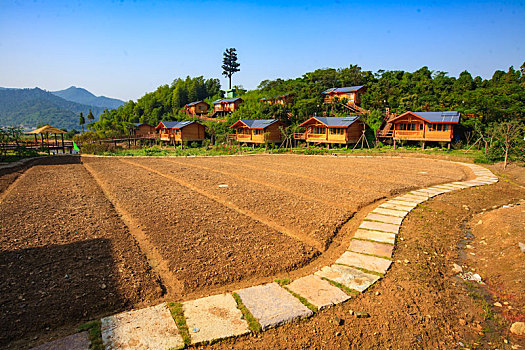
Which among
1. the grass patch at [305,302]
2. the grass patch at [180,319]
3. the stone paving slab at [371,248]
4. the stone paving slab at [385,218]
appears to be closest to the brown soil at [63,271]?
the grass patch at [180,319]

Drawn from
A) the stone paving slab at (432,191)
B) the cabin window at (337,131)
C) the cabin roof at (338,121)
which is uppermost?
the cabin roof at (338,121)

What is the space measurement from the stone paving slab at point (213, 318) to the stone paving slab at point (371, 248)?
2.62 m

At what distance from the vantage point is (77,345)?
274 cm

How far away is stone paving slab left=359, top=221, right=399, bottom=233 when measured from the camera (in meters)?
6.13

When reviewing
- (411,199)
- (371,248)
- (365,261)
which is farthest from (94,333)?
(411,199)

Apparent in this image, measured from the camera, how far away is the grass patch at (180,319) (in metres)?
2.90

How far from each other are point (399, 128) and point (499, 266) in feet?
90.4

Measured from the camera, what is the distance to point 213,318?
323 centimetres

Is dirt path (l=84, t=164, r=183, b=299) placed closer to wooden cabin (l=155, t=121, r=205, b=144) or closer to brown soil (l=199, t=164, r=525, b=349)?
brown soil (l=199, t=164, r=525, b=349)

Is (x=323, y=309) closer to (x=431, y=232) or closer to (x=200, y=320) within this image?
(x=200, y=320)

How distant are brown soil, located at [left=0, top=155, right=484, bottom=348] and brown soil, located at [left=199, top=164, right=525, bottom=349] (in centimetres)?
110

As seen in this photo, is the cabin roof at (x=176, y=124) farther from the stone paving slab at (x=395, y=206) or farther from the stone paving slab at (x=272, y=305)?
the stone paving slab at (x=272, y=305)

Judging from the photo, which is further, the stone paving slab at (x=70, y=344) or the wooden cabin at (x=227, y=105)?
the wooden cabin at (x=227, y=105)

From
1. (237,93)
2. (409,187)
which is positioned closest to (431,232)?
(409,187)
